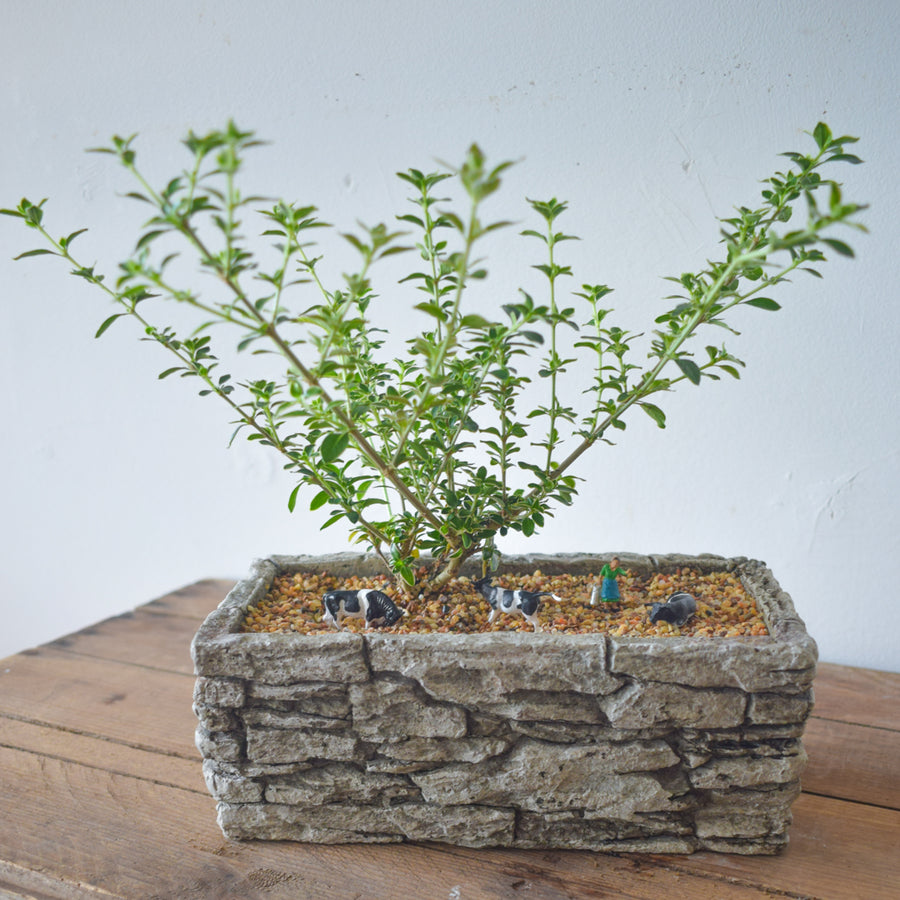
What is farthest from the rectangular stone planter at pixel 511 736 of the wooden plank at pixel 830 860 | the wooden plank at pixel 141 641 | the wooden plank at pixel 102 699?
the wooden plank at pixel 141 641

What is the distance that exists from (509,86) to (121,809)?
1.28 m

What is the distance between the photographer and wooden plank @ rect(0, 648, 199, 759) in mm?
1229

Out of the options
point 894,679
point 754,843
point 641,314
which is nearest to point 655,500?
point 641,314

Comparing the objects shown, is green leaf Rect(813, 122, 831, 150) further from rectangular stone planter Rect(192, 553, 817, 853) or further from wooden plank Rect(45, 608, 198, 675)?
wooden plank Rect(45, 608, 198, 675)

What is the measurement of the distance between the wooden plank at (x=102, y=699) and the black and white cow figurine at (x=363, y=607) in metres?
0.36

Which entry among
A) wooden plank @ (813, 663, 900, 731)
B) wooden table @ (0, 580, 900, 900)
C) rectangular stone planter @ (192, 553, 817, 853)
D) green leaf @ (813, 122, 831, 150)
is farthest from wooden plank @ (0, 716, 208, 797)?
green leaf @ (813, 122, 831, 150)

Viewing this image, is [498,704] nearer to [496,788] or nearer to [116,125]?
[496,788]

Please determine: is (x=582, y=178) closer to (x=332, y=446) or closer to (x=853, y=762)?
(x=332, y=446)

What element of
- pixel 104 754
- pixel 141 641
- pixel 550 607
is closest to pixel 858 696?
pixel 550 607

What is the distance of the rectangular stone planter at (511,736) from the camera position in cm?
87

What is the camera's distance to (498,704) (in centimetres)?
89

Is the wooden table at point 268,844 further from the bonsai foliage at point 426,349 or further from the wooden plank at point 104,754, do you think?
the bonsai foliage at point 426,349

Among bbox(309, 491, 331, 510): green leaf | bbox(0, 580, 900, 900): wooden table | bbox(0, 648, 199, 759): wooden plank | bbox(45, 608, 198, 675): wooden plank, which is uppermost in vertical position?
bbox(309, 491, 331, 510): green leaf

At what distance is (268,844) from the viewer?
0.97m
